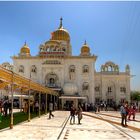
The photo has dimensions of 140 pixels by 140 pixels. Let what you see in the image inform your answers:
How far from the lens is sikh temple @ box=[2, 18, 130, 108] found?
175 feet

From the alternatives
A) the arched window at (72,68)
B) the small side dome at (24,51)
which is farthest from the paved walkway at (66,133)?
the small side dome at (24,51)

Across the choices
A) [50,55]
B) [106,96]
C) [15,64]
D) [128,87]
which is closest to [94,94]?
[106,96]

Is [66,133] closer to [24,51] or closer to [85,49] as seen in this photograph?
[85,49]

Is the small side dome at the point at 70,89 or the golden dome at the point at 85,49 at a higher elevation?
the golden dome at the point at 85,49

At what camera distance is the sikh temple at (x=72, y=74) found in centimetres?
5347

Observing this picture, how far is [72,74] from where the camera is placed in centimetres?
5428

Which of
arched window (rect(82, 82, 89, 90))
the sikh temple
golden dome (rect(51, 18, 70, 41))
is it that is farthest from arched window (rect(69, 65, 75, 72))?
golden dome (rect(51, 18, 70, 41))

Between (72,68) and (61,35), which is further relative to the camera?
(61,35)

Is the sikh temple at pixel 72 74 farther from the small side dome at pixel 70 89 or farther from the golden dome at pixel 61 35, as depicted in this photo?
the golden dome at pixel 61 35

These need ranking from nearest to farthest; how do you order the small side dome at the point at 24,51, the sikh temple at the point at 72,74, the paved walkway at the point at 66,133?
the paved walkway at the point at 66,133 < the sikh temple at the point at 72,74 < the small side dome at the point at 24,51

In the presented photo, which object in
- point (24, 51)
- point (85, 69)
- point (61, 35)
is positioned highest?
point (61, 35)

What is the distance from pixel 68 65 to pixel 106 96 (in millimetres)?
9343

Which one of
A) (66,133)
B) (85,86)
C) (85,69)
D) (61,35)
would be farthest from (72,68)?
(66,133)

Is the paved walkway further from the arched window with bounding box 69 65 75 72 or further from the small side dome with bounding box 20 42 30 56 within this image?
the small side dome with bounding box 20 42 30 56
